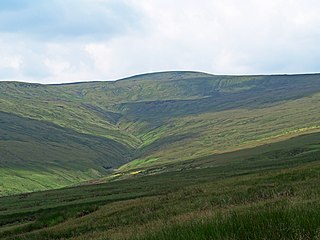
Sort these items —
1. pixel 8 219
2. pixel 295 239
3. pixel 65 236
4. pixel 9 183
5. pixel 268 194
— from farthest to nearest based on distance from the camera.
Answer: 1. pixel 9 183
2. pixel 8 219
3. pixel 65 236
4. pixel 268 194
5. pixel 295 239

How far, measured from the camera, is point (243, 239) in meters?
9.66

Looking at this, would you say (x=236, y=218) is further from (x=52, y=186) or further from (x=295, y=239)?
(x=52, y=186)

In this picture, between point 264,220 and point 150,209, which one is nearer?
point 264,220

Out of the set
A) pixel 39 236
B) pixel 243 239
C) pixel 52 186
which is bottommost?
pixel 52 186

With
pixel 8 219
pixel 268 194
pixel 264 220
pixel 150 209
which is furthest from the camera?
pixel 8 219

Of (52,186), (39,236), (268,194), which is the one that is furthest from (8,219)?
(52,186)

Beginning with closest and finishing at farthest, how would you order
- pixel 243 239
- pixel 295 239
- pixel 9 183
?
1. pixel 295 239
2. pixel 243 239
3. pixel 9 183

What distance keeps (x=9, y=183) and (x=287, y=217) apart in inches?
7363

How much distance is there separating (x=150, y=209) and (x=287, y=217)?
21605mm

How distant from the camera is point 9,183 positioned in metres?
186

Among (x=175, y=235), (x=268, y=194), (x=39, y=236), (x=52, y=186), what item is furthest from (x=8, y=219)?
(x=52, y=186)

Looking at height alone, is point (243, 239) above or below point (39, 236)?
above

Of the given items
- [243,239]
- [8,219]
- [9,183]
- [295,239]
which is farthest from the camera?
[9,183]

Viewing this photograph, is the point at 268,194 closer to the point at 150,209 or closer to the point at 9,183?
the point at 150,209
